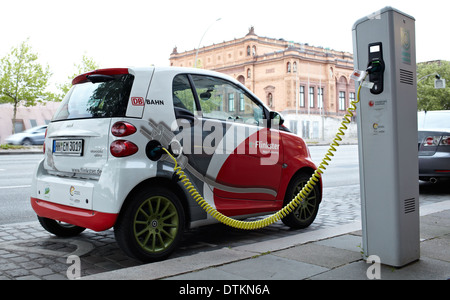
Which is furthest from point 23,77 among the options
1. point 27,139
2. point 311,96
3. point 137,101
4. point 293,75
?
point 137,101

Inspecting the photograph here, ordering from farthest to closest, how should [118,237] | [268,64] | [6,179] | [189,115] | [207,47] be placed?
[207,47] → [268,64] → [6,179] → [189,115] → [118,237]

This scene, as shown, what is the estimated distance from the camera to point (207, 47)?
66188 millimetres

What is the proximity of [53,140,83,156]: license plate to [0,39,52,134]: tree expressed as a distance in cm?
3519

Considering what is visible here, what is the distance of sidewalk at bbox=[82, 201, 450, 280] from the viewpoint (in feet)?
11.9

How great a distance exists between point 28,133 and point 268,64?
33897mm

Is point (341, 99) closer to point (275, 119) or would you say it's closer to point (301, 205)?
point (301, 205)

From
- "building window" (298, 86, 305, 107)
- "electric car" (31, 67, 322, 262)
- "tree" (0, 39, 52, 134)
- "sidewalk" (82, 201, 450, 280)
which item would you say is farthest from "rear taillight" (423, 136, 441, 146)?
"building window" (298, 86, 305, 107)

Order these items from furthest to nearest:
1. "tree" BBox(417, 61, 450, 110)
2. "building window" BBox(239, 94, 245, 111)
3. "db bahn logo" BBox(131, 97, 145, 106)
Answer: "tree" BBox(417, 61, 450, 110) → "building window" BBox(239, 94, 245, 111) → "db bahn logo" BBox(131, 97, 145, 106)

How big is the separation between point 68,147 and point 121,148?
793mm

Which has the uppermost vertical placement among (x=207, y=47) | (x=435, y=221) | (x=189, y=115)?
(x=207, y=47)

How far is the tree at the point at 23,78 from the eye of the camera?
3703 cm

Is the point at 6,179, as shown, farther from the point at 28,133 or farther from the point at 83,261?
the point at 28,133

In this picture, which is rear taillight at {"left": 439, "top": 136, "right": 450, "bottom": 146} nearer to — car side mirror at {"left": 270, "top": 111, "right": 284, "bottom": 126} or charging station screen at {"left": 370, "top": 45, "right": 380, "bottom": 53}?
car side mirror at {"left": 270, "top": 111, "right": 284, "bottom": 126}
